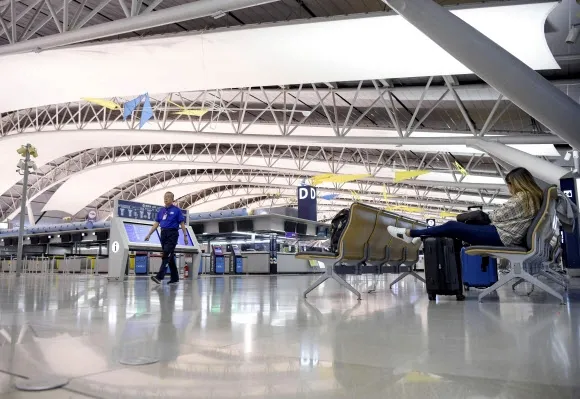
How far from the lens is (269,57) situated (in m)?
14.3

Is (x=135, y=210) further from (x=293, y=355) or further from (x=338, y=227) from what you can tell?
(x=293, y=355)

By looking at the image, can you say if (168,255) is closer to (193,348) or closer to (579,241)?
(193,348)

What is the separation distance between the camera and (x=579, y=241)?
13797 mm

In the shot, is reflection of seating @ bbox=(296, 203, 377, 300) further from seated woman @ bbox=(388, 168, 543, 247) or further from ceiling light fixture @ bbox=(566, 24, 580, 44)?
ceiling light fixture @ bbox=(566, 24, 580, 44)

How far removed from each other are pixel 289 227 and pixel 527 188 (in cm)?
1859

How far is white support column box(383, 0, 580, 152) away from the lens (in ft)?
22.1

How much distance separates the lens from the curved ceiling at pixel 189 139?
2083 centimetres

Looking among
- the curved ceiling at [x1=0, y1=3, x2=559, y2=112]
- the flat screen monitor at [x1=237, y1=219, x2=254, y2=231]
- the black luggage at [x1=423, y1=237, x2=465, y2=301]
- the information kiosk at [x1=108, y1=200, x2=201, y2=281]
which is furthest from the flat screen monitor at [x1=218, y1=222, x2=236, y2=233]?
the black luggage at [x1=423, y1=237, x2=465, y2=301]

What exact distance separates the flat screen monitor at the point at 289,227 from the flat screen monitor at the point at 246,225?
204 cm

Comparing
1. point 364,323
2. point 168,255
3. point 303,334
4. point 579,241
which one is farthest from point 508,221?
point 579,241

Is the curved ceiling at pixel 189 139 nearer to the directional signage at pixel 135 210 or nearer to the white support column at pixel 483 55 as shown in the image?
the directional signage at pixel 135 210

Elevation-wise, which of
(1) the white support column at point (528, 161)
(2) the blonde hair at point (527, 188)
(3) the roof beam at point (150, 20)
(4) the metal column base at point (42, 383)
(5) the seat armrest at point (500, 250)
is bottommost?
(4) the metal column base at point (42, 383)

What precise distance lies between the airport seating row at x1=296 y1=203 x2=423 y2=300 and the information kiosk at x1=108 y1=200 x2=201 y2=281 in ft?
19.7

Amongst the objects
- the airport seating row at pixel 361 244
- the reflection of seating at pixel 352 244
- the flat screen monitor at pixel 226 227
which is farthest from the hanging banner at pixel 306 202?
the reflection of seating at pixel 352 244
